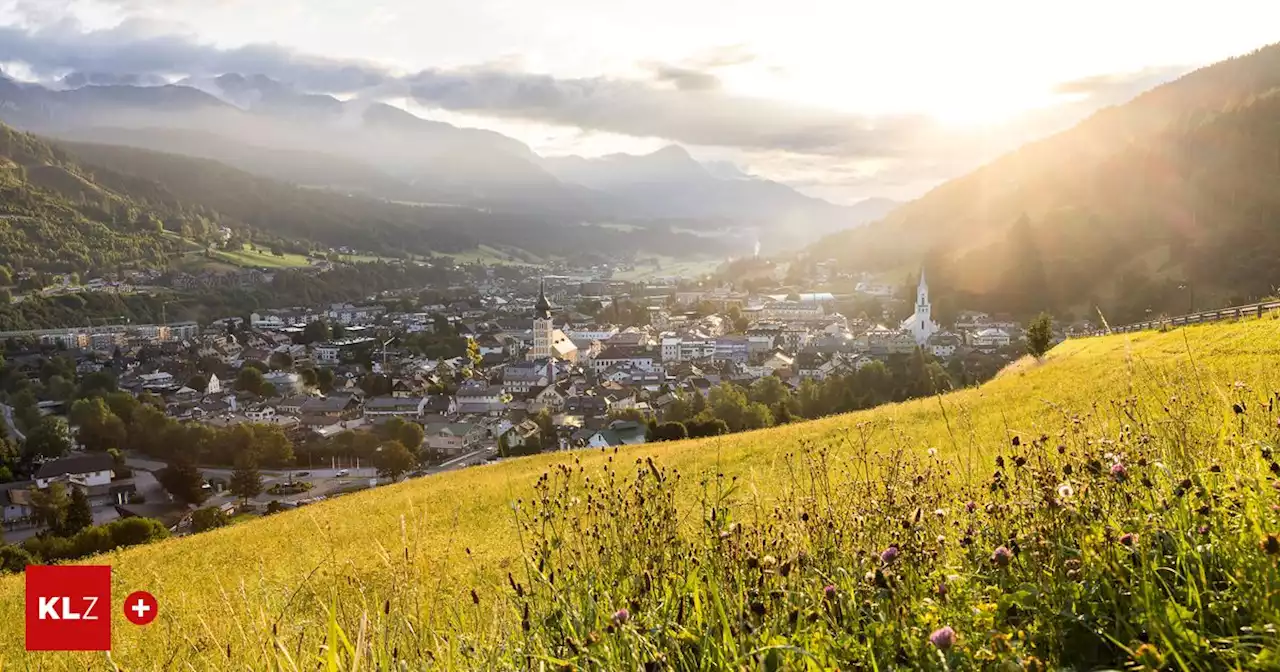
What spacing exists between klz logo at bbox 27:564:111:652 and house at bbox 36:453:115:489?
4495cm

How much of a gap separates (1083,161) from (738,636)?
121 metres

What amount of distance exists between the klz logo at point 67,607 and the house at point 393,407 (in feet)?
181

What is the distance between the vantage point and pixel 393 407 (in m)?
59.2

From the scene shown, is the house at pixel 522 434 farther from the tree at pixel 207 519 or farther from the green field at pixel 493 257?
the green field at pixel 493 257

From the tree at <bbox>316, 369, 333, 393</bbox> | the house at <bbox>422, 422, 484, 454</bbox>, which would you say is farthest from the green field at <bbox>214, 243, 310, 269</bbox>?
the house at <bbox>422, 422, 484, 454</bbox>

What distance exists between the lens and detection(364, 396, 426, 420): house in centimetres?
5803

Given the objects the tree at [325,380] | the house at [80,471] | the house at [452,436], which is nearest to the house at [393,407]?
the house at [452,436]

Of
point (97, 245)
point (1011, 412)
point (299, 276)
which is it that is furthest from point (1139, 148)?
point (97, 245)

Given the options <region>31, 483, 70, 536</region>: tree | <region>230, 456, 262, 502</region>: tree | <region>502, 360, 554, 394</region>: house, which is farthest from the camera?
<region>502, 360, 554, 394</region>: house

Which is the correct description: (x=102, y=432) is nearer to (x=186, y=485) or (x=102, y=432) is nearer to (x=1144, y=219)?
(x=186, y=485)

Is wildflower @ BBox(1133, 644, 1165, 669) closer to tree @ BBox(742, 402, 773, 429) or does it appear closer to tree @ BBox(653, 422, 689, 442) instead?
tree @ BBox(653, 422, 689, 442)

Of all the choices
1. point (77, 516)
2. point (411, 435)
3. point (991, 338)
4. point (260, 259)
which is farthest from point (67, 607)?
point (260, 259)

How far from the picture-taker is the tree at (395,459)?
133ft

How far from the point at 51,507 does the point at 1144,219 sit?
3528 inches
